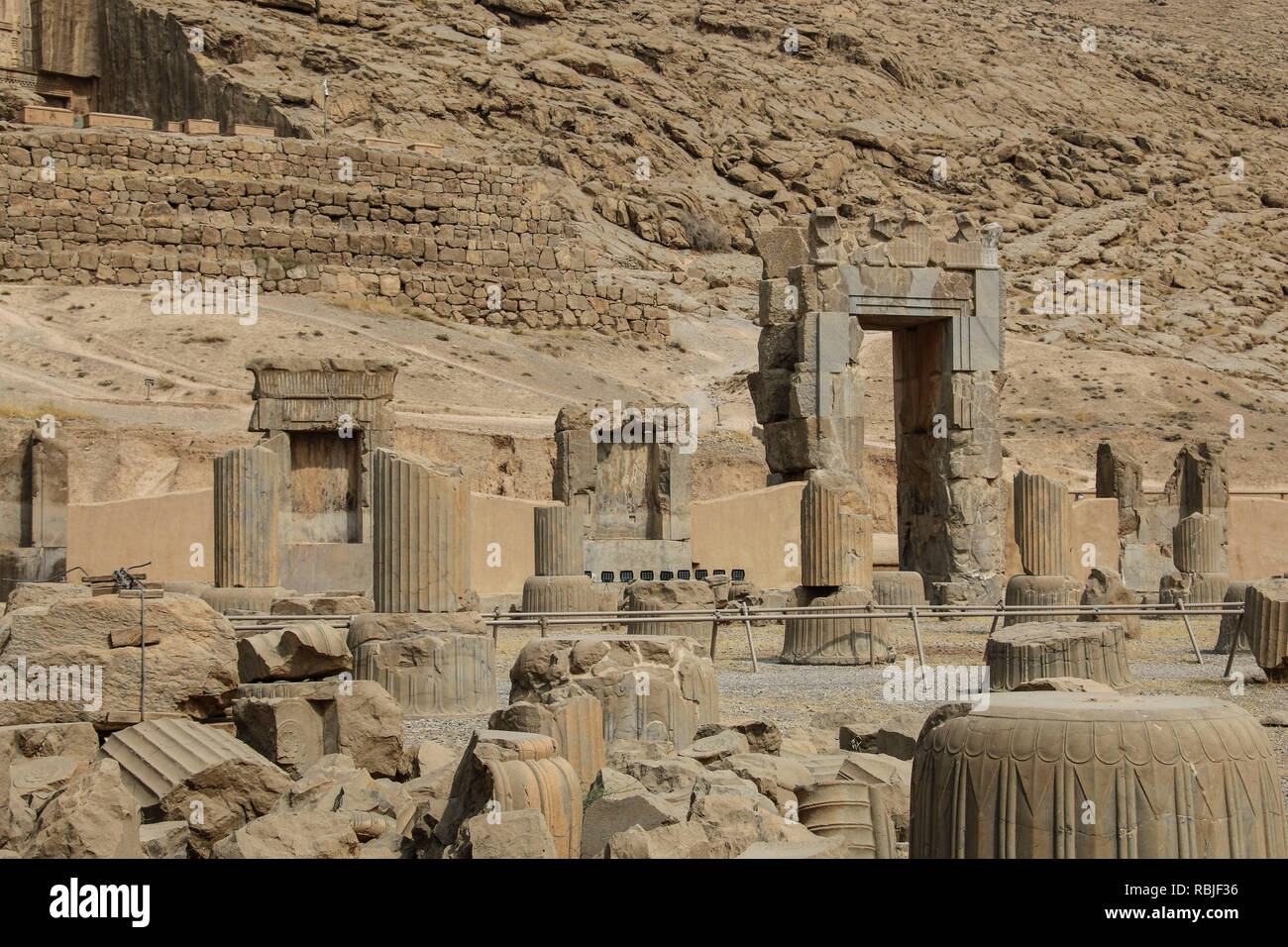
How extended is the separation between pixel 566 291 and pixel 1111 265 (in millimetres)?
20789

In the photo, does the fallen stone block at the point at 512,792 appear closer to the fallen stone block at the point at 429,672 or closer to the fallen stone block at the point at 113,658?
the fallen stone block at the point at 113,658

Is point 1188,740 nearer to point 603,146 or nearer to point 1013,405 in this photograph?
point 1013,405

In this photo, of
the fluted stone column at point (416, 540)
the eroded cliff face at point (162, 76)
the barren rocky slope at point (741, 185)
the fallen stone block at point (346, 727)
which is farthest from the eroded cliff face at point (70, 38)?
the fallen stone block at point (346, 727)

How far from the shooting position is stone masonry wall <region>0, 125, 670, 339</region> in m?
36.4

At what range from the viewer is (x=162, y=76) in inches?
2041

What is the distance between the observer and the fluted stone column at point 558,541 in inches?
694

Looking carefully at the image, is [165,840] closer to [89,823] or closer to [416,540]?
[89,823]

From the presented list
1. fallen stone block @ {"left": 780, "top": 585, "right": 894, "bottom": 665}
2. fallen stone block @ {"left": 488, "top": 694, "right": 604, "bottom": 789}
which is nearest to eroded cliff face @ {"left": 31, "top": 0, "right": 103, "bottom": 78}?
fallen stone block @ {"left": 780, "top": 585, "right": 894, "bottom": 665}

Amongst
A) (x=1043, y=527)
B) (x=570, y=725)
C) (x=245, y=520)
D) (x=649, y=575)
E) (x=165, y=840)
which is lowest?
(x=165, y=840)

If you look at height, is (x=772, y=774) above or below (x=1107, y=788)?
below

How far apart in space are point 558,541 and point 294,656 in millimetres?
8380

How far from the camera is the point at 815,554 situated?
48.3ft

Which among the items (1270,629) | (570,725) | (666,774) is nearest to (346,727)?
(570,725)
